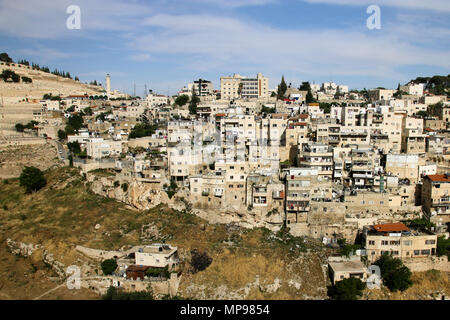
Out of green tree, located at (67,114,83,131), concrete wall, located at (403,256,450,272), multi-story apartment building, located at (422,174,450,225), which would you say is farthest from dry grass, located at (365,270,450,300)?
green tree, located at (67,114,83,131)

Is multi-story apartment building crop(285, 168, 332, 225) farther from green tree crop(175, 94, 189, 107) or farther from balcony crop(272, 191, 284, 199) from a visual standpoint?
green tree crop(175, 94, 189, 107)

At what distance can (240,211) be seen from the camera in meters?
20.7

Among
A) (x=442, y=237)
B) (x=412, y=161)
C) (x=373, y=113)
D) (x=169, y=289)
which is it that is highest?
(x=373, y=113)

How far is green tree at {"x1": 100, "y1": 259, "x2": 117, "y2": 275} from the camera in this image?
58.0 feet

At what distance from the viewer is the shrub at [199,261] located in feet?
58.5

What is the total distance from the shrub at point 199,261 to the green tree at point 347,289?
5.77 metres

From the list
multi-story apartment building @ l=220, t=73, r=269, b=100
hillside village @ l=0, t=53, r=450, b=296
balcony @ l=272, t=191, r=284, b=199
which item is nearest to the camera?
hillside village @ l=0, t=53, r=450, b=296

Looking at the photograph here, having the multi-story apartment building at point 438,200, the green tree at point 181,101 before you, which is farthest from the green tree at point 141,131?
the multi-story apartment building at point 438,200

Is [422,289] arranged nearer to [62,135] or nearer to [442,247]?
[442,247]

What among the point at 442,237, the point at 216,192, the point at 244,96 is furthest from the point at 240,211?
the point at 244,96

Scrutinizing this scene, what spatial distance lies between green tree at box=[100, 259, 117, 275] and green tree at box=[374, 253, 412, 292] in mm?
12535
